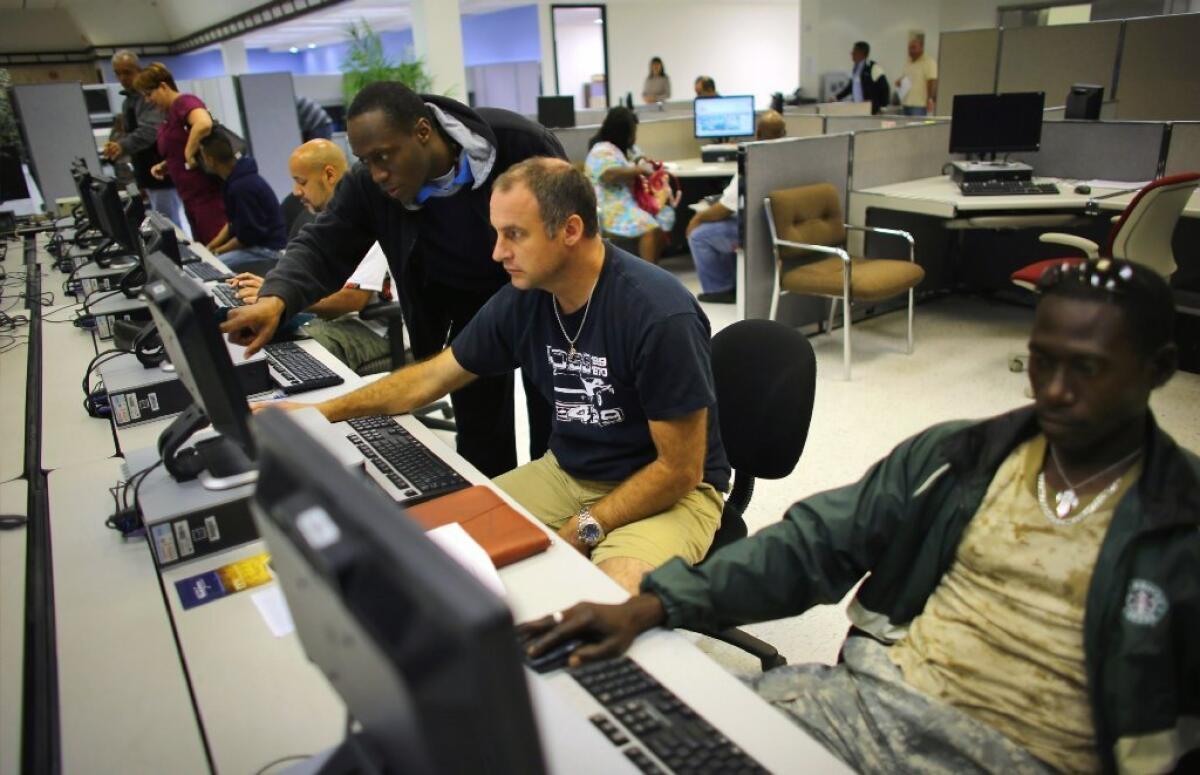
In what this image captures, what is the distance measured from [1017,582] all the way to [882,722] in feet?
0.79

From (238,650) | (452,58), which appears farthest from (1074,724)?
(452,58)

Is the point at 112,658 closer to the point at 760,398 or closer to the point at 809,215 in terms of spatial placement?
the point at 760,398

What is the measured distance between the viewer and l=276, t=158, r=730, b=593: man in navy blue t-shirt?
5.07ft

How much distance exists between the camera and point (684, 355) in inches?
60.5

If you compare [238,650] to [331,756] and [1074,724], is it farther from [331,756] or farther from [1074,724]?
[1074,724]

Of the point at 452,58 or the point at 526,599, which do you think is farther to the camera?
the point at 452,58

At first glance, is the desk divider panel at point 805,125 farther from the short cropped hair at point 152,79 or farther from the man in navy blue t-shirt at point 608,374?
the man in navy blue t-shirt at point 608,374

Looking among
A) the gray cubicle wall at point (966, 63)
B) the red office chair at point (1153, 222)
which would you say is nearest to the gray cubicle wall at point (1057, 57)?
the gray cubicle wall at point (966, 63)

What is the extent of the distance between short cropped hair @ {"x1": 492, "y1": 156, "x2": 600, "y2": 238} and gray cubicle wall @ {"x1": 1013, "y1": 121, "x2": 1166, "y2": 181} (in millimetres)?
3677

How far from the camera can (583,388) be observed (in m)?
1.66

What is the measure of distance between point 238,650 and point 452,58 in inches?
257

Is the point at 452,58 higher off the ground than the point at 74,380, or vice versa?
the point at 452,58

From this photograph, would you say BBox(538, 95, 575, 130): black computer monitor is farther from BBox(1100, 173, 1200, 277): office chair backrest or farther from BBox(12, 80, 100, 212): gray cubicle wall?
BBox(1100, 173, 1200, 277): office chair backrest

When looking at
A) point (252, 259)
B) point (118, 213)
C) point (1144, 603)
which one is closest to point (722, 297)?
point (252, 259)
